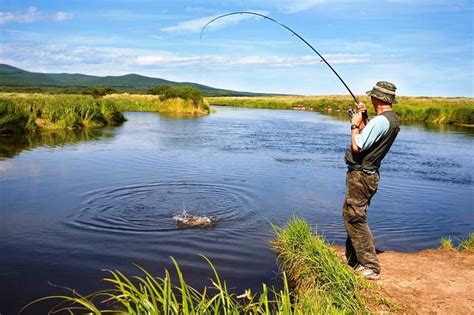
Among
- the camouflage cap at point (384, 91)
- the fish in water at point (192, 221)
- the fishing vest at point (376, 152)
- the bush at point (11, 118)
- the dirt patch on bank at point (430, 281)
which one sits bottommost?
the fish in water at point (192, 221)

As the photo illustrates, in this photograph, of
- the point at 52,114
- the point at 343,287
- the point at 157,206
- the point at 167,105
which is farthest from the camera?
the point at 167,105

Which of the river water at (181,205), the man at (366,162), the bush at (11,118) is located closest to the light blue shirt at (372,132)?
the man at (366,162)

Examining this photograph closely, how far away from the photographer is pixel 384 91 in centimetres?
502

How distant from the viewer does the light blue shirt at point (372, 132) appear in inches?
191

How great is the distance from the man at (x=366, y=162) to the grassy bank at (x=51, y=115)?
1790 cm

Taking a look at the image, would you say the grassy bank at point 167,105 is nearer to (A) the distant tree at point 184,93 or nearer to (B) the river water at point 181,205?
(A) the distant tree at point 184,93

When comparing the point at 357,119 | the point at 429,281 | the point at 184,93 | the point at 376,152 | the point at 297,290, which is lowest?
the point at 297,290

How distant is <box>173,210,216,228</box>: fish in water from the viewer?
784cm

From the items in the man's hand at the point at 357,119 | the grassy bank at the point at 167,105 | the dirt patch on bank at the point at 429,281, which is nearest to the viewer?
the dirt patch on bank at the point at 429,281

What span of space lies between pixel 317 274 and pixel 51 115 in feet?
66.6

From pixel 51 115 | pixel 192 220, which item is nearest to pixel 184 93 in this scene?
pixel 51 115

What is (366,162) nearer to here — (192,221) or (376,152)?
(376,152)

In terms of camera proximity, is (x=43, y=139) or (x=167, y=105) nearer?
(x=43, y=139)

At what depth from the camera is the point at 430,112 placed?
1550 inches
